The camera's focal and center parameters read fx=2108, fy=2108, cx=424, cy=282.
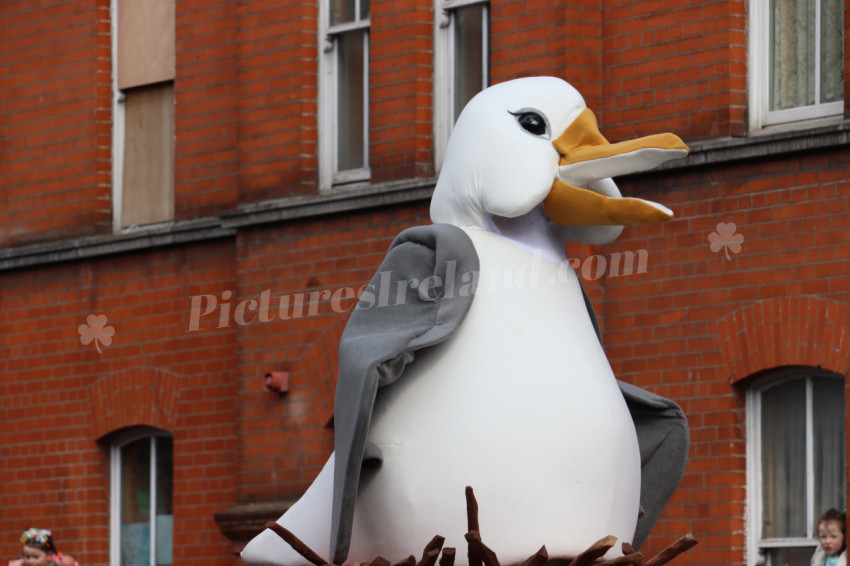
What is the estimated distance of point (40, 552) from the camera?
549 inches

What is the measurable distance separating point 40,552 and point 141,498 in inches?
66.0

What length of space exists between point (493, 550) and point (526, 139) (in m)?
1.27

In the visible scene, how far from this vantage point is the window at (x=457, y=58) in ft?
44.3

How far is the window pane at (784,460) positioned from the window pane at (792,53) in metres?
1.63

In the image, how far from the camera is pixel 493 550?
607cm

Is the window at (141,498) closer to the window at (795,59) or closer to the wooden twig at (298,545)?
the window at (795,59)

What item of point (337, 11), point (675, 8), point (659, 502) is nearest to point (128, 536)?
point (337, 11)

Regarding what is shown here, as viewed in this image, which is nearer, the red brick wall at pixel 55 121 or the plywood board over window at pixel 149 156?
the plywood board over window at pixel 149 156

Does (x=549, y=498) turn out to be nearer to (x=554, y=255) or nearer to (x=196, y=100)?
(x=554, y=255)

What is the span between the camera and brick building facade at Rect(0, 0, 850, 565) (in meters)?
11.8

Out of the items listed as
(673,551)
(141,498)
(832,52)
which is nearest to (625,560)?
(673,551)

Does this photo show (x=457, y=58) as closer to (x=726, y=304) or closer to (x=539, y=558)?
(x=726, y=304)

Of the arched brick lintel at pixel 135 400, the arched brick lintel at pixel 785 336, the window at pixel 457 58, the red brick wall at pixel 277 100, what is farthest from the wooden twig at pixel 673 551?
the arched brick lintel at pixel 135 400

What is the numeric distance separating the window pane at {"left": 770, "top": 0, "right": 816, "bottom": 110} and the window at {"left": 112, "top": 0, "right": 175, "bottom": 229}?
516 cm
